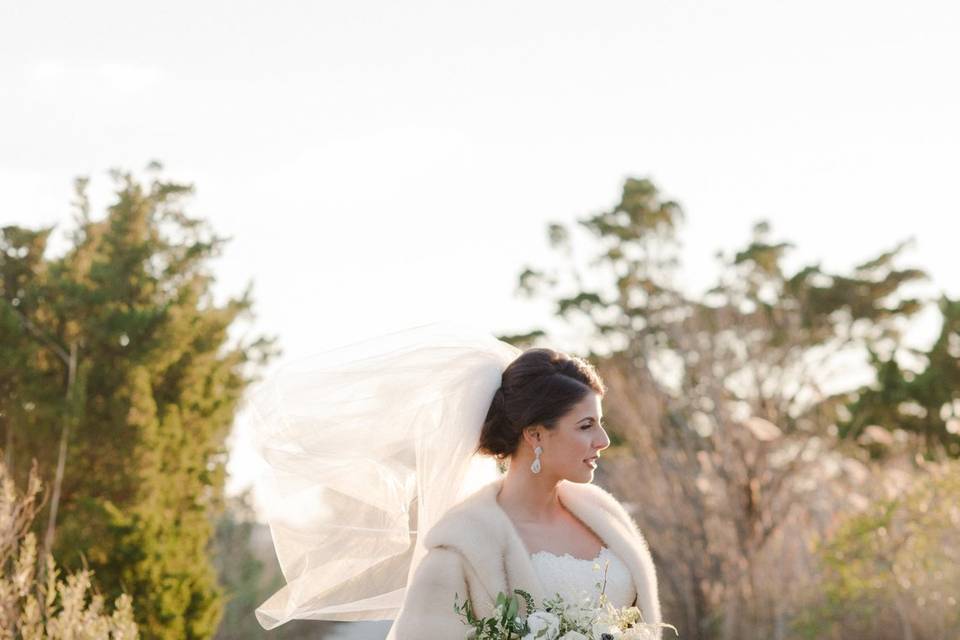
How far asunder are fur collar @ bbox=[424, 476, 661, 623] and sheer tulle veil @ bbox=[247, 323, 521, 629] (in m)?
0.23

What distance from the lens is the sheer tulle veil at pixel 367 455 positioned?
425 cm

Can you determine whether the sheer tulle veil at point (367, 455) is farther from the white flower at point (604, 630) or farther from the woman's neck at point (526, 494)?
the white flower at point (604, 630)

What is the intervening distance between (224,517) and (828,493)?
8.09m

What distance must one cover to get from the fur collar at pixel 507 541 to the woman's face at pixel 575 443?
0.24 meters

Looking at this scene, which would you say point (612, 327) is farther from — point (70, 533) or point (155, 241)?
point (70, 533)

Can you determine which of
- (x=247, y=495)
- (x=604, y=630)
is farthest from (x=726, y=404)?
(x=604, y=630)

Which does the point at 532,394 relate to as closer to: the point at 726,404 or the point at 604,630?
the point at 604,630

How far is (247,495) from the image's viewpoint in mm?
17594

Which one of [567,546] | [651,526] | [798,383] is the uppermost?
[567,546]

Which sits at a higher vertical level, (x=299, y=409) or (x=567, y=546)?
(x=299, y=409)

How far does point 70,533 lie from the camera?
10680 mm

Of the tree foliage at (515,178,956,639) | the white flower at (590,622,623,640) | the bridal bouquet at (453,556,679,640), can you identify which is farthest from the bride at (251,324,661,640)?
the tree foliage at (515,178,956,639)

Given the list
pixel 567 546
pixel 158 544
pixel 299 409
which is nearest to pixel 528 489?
pixel 567 546

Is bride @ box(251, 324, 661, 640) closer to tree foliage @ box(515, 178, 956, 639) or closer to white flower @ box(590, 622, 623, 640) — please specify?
white flower @ box(590, 622, 623, 640)
